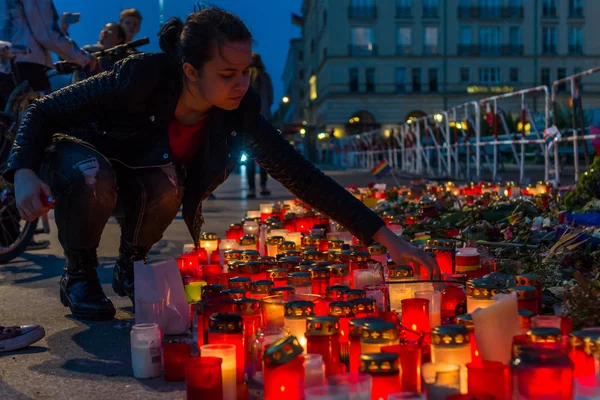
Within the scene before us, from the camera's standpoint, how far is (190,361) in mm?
1991

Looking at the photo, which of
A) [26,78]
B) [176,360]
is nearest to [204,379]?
[176,360]

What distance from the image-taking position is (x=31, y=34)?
18.4 ft

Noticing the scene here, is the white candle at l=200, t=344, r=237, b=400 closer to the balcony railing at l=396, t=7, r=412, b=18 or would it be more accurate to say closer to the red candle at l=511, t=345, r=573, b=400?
the red candle at l=511, t=345, r=573, b=400

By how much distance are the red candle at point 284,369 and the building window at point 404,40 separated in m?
54.5

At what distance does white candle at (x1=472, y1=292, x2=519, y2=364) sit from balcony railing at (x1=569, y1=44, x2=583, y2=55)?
187ft

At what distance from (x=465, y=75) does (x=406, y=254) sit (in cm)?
5387

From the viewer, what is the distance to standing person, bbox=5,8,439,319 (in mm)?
2984

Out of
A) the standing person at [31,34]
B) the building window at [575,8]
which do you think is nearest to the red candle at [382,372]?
the standing person at [31,34]

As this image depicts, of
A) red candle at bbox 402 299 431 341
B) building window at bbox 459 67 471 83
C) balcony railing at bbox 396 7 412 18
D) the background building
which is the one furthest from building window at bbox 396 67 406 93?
red candle at bbox 402 299 431 341

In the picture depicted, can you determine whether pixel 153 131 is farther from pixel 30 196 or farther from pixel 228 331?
pixel 228 331

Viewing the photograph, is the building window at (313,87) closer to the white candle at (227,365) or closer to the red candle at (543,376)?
the white candle at (227,365)

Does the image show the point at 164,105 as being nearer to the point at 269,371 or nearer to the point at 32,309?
the point at 32,309

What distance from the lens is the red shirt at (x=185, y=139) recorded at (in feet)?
11.3

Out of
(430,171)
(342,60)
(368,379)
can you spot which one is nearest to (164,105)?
(368,379)
